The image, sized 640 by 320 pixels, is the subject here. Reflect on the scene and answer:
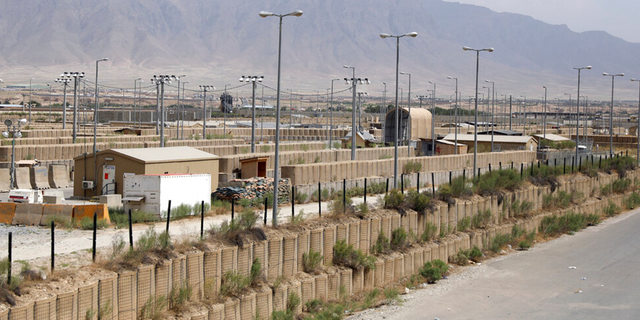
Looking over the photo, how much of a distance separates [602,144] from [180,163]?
67.1 meters

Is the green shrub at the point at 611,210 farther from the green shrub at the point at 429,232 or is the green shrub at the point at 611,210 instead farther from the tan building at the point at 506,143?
the green shrub at the point at 429,232

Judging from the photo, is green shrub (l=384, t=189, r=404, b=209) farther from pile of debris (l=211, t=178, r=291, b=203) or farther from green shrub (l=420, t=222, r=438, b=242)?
pile of debris (l=211, t=178, r=291, b=203)

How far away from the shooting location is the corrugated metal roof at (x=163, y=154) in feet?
93.8

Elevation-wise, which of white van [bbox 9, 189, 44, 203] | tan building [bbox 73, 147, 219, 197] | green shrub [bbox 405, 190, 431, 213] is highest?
tan building [bbox 73, 147, 219, 197]

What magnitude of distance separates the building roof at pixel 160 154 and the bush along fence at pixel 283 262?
837cm

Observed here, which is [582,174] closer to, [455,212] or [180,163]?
[455,212]

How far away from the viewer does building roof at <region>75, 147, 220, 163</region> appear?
28.5 meters

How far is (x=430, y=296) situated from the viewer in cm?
2373

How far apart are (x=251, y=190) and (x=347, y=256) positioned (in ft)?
22.6

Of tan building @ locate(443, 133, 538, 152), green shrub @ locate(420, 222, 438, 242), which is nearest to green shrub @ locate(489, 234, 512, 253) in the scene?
green shrub @ locate(420, 222, 438, 242)

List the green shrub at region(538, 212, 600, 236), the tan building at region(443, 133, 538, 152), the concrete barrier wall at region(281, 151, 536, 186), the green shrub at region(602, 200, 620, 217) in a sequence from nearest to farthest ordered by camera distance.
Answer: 1. the concrete barrier wall at region(281, 151, 536, 186)
2. the green shrub at region(538, 212, 600, 236)
3. the green shrub at region(602, 200, 620, 217)
4. the tan building at region(443, 133, 538, 152)

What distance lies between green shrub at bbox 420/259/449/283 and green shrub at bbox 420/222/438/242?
141 cm

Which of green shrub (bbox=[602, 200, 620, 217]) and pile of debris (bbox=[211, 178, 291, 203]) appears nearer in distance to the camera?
pile of debris (bbox=[211, 178, 291, 203])

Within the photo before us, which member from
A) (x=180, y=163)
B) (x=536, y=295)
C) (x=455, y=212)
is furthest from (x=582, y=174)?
(x=180, y=163)
